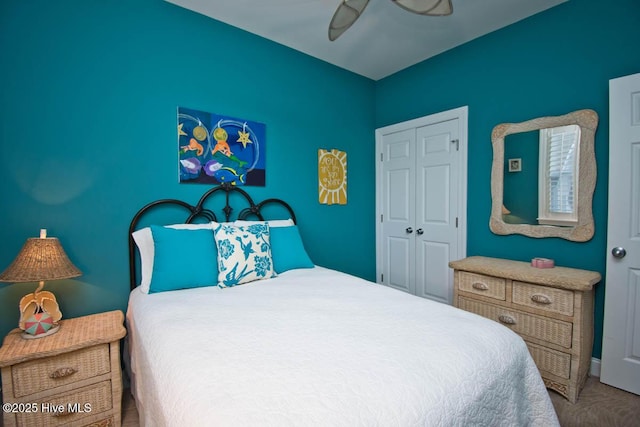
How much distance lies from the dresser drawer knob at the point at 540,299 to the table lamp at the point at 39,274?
278 centimetres

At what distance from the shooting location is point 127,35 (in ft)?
6.61

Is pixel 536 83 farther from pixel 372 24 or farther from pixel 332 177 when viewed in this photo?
pixel 332 177

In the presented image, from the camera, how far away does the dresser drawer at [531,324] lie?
1884 millimetres

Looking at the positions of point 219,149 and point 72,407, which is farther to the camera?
point 219,149

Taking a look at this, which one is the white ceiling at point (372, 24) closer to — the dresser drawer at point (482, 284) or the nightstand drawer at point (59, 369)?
the dresser drawer at point (482, 284)

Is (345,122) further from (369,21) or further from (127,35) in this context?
(127,35)

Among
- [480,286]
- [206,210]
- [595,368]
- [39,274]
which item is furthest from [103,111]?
[595,368]

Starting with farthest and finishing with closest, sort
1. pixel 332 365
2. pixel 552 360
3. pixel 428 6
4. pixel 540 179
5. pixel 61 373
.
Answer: pixel 540 179 → pixel 552 360 → pixel 428 6 → pixel 61 373 → pixel 332 365

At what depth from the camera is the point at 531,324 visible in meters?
2.01

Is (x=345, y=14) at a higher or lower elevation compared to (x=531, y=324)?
higher

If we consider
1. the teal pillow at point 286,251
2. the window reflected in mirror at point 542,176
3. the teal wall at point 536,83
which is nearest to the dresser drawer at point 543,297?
the teal wall at point 536,83

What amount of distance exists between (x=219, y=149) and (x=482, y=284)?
2299mm

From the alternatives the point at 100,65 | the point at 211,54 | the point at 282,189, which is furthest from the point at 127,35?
the point at 282,189

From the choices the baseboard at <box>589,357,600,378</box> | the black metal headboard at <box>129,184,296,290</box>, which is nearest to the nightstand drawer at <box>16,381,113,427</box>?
the black metal headboard at <box>129,184,296,290</box>
